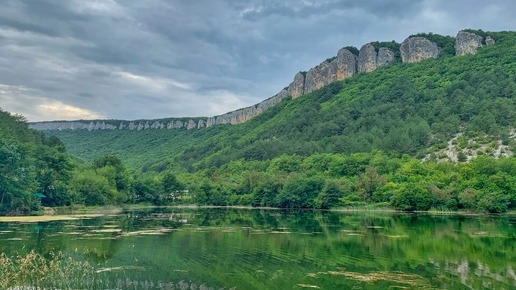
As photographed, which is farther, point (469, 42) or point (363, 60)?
point (363, 60)

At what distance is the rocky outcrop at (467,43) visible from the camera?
124488 mm

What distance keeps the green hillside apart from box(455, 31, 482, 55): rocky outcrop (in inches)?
126

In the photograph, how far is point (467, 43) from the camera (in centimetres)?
12575

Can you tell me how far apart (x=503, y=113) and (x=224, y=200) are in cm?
5767

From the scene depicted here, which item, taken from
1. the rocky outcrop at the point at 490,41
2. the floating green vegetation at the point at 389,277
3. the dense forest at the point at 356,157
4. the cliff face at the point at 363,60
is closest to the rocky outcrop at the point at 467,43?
the cliff face at the point at 363,60

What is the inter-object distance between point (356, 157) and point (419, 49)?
203 ft

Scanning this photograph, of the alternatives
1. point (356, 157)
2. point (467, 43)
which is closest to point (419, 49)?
point (467, 43)

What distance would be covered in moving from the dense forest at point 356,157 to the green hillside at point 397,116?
1.09ft

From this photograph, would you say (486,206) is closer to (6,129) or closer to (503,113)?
(503,113)

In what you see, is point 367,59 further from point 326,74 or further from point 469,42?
point 469,42

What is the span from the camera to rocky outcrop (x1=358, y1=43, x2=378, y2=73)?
490 feet

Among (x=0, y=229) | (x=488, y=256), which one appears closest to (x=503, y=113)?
(x=488, y=256)

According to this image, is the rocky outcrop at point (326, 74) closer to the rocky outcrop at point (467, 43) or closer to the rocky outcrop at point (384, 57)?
the rocky outcrop at point (384, 57)

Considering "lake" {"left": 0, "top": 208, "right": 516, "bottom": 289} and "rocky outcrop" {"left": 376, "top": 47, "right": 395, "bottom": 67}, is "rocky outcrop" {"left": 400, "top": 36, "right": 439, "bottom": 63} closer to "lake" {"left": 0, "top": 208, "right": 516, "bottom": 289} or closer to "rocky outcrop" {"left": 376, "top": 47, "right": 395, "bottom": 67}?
"rocky outcrop" {"left": 376, "top": 47, "right": 395, "bottom": 67}
